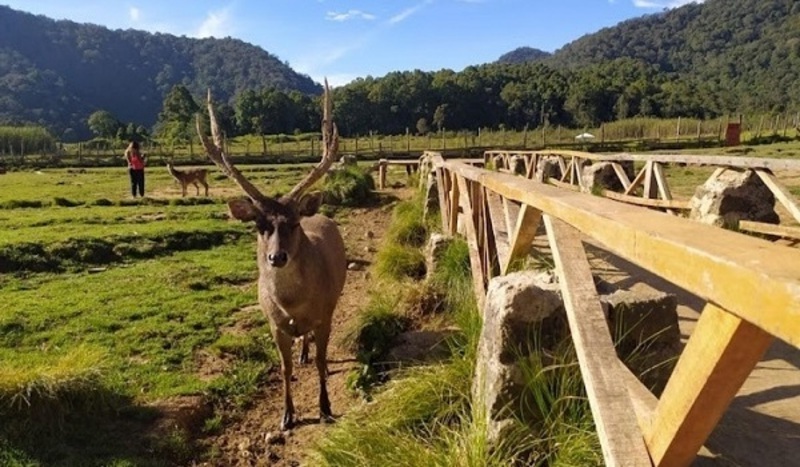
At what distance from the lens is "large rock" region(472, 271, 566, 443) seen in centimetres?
299

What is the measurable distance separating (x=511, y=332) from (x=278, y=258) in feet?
7.75

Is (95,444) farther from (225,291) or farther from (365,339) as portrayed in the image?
(225,291)

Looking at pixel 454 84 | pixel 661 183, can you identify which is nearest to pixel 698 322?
pixel 661 183

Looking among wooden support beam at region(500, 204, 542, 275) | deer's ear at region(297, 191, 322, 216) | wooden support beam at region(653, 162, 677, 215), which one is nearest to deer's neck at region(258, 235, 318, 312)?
deer's ear at region(297, 191, 322, 216)

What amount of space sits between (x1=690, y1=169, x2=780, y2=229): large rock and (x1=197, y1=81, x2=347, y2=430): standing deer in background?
14.2ft

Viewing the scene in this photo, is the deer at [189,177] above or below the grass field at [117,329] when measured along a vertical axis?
above

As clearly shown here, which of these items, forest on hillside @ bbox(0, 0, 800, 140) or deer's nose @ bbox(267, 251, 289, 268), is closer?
deer's nose @ bbox(267, 251, 289, 268)

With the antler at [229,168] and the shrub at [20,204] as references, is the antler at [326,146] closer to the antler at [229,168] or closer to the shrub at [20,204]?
the antler at [229,168]

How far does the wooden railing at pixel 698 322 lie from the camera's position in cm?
115

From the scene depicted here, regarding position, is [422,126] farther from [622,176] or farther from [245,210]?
[245,210]

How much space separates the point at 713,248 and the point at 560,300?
180cm

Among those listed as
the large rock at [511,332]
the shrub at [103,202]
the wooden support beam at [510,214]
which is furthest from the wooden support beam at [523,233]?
the shrub at [103,202]

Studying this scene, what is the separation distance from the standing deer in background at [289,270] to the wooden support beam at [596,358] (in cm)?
278

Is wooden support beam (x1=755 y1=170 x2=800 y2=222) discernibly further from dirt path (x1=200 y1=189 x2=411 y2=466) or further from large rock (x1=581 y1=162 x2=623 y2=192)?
large rock (x1=581 y1=162 x2=623 y2=192)
